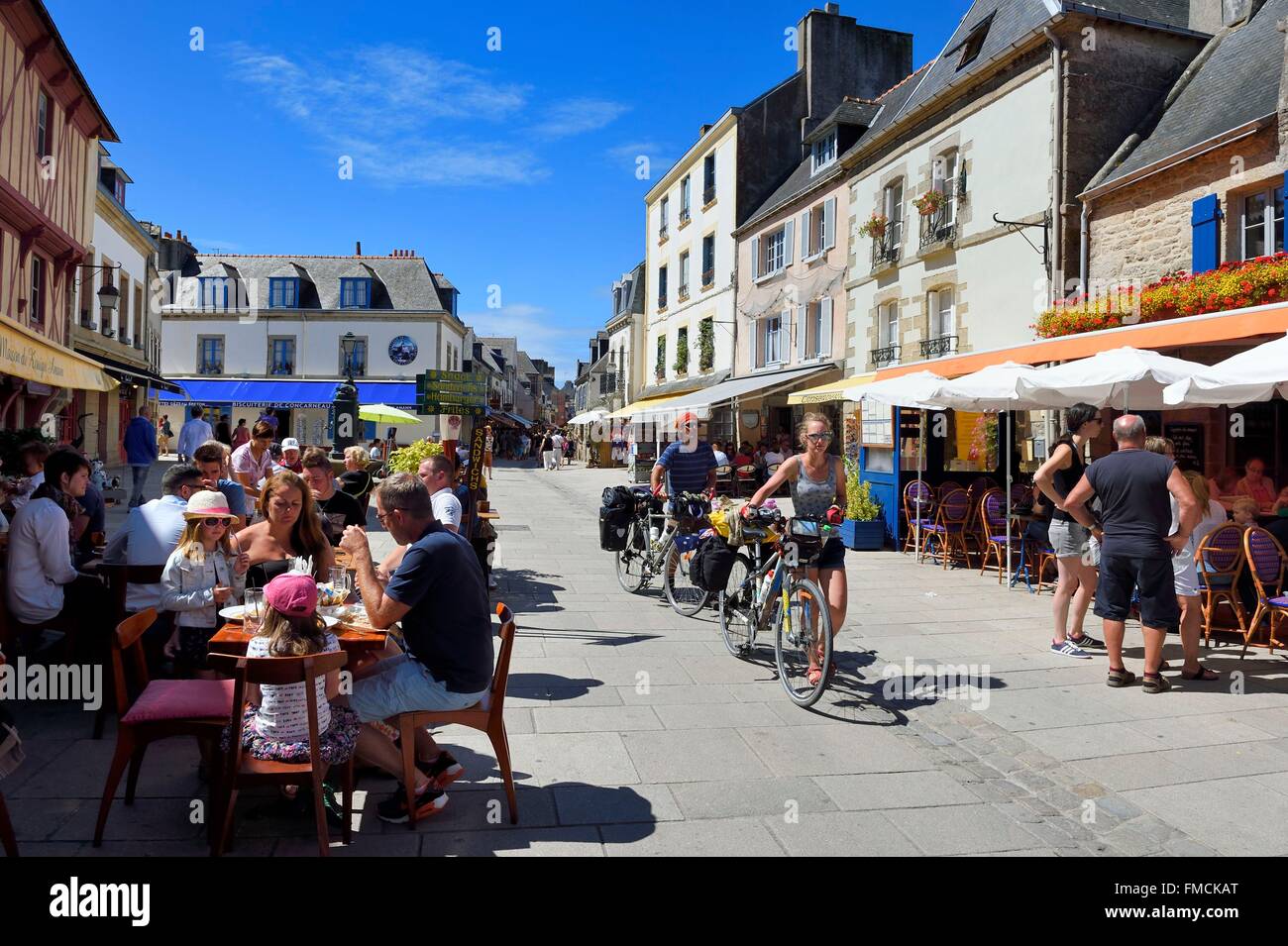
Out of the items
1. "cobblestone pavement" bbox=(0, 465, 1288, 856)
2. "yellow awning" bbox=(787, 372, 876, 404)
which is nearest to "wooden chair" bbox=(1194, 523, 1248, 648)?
"cobblestone pavement" bbox=(0, 465, 1288, 856)

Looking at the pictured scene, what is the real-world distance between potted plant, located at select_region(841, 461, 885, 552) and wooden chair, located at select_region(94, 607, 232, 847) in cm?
944

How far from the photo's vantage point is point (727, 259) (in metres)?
27.9

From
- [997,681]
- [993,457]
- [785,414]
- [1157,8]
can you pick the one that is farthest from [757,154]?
[997,681]

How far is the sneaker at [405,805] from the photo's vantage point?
11.3 ft

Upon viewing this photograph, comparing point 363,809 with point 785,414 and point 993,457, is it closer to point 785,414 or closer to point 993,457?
point 993,457

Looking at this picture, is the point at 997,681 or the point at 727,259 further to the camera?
the point at 727,259

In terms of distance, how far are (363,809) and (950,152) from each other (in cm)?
1653

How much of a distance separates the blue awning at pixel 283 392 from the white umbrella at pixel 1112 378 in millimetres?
33543

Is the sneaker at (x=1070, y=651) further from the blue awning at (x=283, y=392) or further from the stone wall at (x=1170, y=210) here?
the blue awning at (x=283, y=392)

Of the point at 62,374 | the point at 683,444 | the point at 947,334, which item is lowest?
the point at 683,444

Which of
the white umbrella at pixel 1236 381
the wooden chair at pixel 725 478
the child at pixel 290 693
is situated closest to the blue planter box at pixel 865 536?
the white umbrella at pixel 1236 381

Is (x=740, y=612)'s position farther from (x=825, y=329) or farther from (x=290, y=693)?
(x=825, y=329)

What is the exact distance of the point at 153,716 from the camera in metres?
3.22
